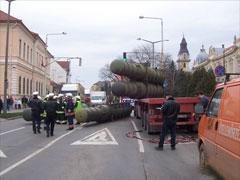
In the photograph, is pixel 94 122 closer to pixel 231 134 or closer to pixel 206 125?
pixel 206 125

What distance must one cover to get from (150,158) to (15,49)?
4658cm

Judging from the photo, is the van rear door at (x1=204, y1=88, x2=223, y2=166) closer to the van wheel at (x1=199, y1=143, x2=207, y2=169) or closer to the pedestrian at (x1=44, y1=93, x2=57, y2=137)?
the van wheel at (x1=199, y1=143, x2=207, y2=169)

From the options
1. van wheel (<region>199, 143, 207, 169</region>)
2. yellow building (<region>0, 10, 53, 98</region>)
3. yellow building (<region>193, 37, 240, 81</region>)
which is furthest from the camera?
yellow building (<region>193, 37, 240, 81</region>)

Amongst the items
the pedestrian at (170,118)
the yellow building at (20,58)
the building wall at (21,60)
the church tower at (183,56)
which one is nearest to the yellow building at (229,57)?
the building wall at (21,60)

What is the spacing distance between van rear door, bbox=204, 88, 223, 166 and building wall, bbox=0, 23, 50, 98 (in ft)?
155

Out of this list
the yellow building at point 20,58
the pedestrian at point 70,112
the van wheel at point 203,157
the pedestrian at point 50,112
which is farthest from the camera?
the yellow building at point 20,58

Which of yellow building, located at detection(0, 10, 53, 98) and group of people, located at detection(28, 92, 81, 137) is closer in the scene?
group of people, located at detection(28, 92, 81, 137)

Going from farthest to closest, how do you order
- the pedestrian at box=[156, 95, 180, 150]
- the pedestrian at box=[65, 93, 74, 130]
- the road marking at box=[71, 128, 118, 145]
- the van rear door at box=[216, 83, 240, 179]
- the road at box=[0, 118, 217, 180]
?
1. the pedestrian at box=[65, 93, 74, 130]
2. the road marking at box=[71, 128, 118, 145]
3. the pedestrian at box=[156, 95, 180, 150]
4. the road at box=[0, 118, 217, 180]
5. the van rear door at box=[216, 83, 240, 179]

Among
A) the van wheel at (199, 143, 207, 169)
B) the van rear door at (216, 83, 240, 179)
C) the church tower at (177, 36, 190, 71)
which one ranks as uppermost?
the church tower at (177, 36, 190, 71)

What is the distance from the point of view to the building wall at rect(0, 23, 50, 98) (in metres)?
55.0

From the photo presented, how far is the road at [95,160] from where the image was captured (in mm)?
9438

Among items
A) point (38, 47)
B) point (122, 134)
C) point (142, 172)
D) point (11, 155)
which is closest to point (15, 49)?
point (38, 47)

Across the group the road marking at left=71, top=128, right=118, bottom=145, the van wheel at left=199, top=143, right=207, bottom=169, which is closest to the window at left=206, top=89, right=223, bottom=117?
the van wheel at left=199, top=143, right=207, bottom=169

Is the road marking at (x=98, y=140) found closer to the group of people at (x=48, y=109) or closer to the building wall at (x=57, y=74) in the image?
the group of people at (x=48, y=109)
